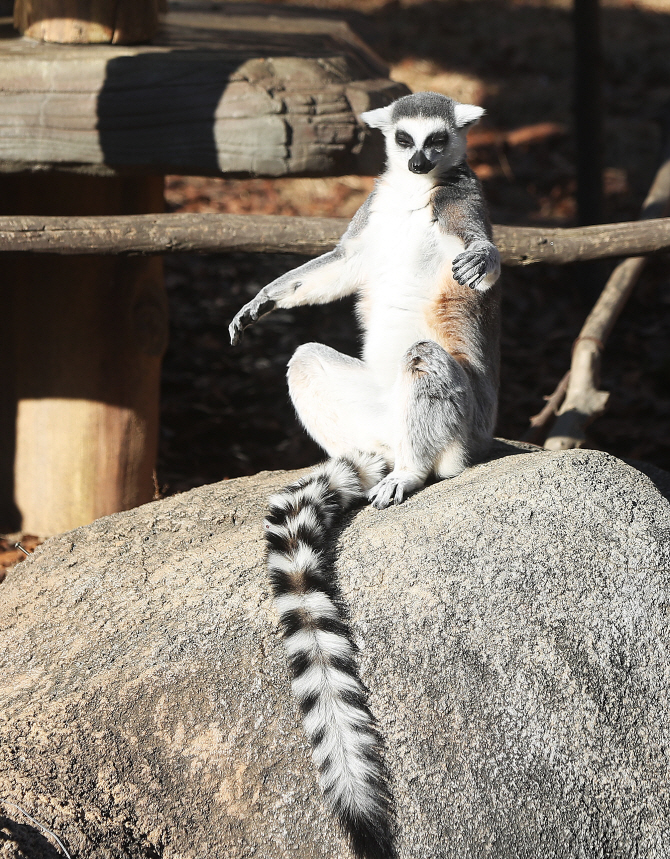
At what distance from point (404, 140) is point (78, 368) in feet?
6.37

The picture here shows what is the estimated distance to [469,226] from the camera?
2.66 metres

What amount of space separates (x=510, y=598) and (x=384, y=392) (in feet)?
3.11

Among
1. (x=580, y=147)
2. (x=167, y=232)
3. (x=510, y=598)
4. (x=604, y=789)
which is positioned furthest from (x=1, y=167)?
(x=580, y=147)

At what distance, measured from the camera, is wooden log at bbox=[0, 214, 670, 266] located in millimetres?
3039

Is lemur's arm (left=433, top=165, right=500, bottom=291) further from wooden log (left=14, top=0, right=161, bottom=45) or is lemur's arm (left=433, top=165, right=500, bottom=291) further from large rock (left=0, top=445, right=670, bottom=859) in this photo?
wooden log (left=14, top=0, right=161, bottom=45)

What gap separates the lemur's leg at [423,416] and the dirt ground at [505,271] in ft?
7.21

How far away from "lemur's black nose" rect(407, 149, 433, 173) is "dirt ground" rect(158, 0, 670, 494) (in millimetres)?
2416

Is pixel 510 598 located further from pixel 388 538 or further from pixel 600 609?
pixel 388 538


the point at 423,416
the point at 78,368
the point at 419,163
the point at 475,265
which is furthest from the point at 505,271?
the point at 423,416

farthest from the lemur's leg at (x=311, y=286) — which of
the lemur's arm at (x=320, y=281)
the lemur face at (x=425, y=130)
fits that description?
the lemur face at (x=425, y=130)

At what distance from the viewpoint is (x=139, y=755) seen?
1.88 m

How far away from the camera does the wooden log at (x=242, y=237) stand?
3.04m

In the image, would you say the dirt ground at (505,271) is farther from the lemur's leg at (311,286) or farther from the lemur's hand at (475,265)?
the lemur's hand at (475,265)

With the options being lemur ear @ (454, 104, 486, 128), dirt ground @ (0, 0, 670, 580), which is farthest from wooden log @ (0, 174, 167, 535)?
lemur ear @ (454, 104, 486, 128)
